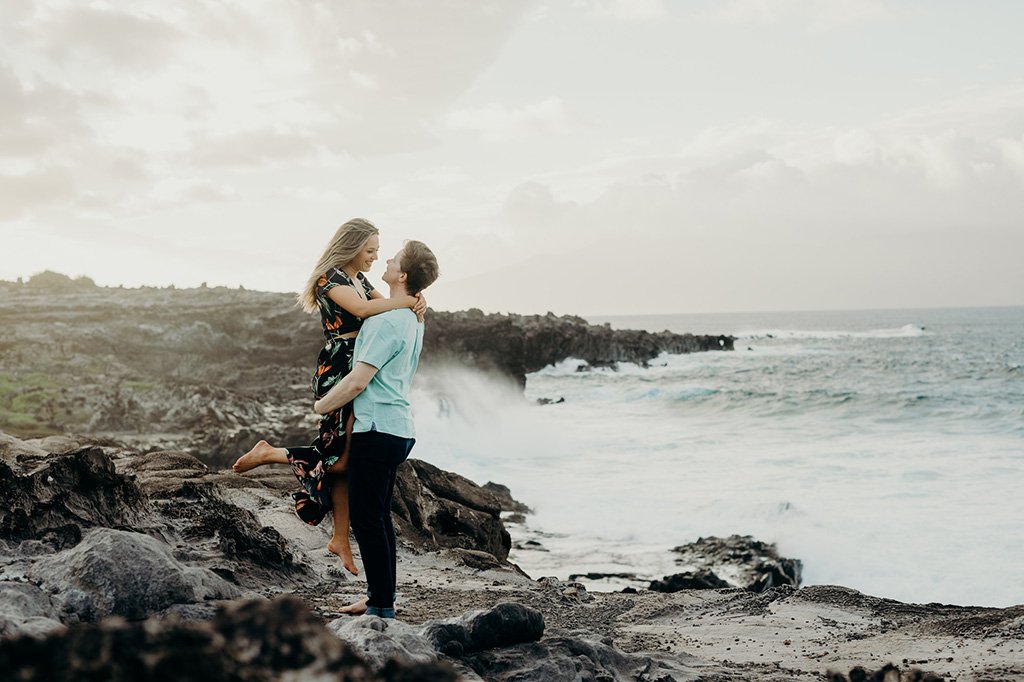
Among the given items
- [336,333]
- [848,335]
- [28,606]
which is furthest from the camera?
[848,335]

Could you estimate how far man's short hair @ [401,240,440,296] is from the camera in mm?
4305

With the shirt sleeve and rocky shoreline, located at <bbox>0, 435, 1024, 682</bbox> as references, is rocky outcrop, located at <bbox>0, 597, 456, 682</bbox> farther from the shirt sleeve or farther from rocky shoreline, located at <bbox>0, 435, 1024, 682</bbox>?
the shirt sleeve

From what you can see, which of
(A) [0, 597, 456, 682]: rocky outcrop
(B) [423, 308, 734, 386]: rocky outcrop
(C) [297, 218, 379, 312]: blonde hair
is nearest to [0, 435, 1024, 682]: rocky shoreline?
(A) [0, 597, 456, 682]: rocky outcrop

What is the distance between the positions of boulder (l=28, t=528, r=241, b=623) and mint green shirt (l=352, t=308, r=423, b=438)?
1185 mm

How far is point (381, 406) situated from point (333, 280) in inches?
27.1

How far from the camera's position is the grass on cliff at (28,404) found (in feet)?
54.4

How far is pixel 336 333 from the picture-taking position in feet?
14.7

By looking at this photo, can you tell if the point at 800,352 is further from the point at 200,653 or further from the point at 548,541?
the point at 200,653

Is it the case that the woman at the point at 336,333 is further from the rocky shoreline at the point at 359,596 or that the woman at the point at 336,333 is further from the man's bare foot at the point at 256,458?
the rocky shoreline at the point at 359,596

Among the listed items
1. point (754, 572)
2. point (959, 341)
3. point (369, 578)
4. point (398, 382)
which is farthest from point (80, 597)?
point (959, 341)

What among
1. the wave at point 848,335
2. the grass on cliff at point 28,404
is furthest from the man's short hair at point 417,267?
the wave at point 848,335

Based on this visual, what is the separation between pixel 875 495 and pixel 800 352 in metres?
55.6

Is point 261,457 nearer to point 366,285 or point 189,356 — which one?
point 366,285

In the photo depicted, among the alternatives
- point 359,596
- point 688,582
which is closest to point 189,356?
point 688,582
